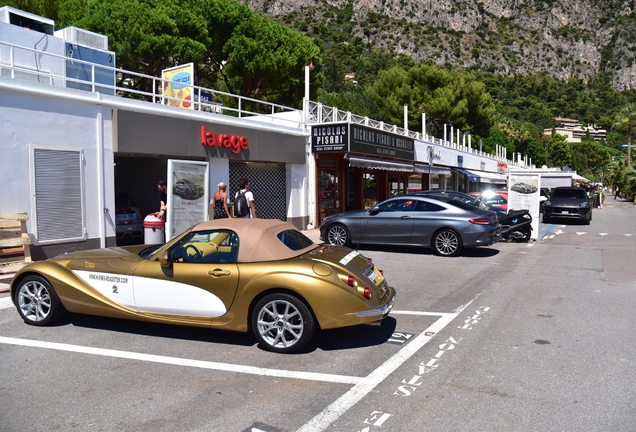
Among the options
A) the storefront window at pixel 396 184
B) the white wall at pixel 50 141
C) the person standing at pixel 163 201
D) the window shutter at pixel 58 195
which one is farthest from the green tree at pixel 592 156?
the window shutter at pixel 58 195

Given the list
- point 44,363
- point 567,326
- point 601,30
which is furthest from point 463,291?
point 601,30

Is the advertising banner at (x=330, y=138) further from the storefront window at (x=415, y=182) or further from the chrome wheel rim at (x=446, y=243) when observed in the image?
the storefront window at (x=415, y=182)

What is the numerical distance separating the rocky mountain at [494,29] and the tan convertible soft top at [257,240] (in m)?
115

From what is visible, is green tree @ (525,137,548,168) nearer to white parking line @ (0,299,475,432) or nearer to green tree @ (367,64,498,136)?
green tree @ (367,64,498,136)

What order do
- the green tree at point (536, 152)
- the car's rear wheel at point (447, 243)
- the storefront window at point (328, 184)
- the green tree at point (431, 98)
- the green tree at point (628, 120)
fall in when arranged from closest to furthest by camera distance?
the car's rear wheel at point (447, 243), the storefront window at point (328, 184), the green tree at point (431, 98), the green tree at point (628, 120), the green tree at point (536, 152)

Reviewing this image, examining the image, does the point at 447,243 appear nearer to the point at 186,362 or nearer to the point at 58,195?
the point at 186,362

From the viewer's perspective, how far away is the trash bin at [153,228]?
1118 cm

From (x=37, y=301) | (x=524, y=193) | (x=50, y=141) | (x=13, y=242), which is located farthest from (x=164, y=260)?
(x=524, y=193)

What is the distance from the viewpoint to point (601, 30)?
171125 mm

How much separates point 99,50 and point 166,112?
2.96 meters

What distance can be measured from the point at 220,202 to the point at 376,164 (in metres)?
8.71

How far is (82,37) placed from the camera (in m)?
14.0

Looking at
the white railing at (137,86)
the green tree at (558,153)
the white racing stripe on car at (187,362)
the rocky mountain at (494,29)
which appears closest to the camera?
the white racing stripe on car at (187,362)

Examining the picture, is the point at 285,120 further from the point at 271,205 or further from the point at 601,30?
the point at 601,30
